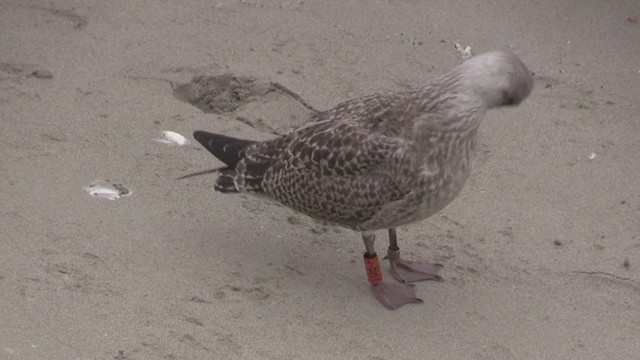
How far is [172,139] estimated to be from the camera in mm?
7418

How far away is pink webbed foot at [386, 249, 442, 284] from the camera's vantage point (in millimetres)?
6582

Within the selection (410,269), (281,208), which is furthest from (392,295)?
(281,208)

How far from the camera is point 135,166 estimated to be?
7059 millimetres

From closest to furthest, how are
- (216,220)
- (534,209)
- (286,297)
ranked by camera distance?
(286,297), (216,220), (534,209)

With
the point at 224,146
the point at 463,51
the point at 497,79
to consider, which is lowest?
the point at 224,146

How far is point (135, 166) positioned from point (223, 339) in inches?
73.1

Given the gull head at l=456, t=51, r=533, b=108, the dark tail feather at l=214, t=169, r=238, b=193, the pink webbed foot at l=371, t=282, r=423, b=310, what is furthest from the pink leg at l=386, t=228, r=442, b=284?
the gull head at l=456, t=51, r=533, b=108

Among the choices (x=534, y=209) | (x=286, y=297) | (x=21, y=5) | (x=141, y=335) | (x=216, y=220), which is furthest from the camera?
(x=21, y=5)

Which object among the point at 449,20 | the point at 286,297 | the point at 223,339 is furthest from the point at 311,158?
the point at 449,20

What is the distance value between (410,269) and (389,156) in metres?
0.93

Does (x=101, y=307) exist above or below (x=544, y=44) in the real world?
below

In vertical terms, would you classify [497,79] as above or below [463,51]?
above

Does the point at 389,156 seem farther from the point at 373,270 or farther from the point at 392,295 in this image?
the point at 392,295

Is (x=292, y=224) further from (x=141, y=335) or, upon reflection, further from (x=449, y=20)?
(x=449, y=20)
